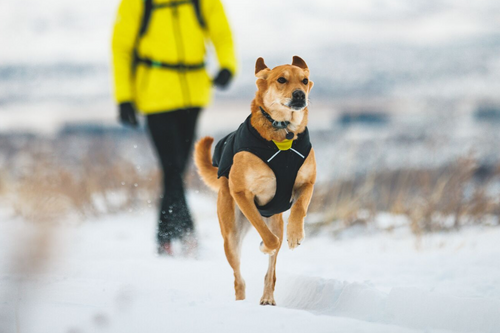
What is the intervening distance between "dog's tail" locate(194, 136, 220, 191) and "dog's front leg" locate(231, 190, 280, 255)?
637mm

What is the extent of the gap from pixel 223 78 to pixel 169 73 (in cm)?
45

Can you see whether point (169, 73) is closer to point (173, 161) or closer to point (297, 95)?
point (173, 161)

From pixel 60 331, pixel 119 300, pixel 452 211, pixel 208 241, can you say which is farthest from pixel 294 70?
pixel 452 211

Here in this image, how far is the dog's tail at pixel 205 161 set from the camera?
3.44m

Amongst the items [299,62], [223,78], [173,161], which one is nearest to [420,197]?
[223,78]

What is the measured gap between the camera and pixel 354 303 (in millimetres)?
2746

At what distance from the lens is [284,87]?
2746 millimetres

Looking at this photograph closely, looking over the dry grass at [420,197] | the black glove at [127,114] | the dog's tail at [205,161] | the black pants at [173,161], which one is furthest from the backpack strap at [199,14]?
the dry grass at [420,197]

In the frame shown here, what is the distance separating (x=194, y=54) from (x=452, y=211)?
3.14 meters

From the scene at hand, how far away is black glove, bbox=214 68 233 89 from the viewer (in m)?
4.18

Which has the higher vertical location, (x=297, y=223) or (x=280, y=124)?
(x=280, y=124)

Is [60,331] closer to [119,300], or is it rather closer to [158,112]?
[119,300]

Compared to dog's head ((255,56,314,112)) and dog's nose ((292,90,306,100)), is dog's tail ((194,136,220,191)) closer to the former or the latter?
dog's head ((255,56,314,112))

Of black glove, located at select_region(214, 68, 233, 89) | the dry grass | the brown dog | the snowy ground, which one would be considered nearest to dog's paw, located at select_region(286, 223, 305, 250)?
the brown dog
